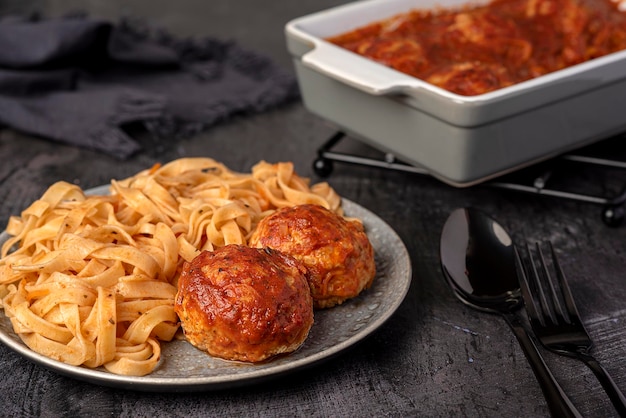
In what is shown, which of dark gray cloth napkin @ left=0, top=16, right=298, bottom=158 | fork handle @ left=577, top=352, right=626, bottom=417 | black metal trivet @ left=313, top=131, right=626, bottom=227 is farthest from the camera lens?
dark gray cloth napkin @ left=0, top=16, right=298, bottom=158

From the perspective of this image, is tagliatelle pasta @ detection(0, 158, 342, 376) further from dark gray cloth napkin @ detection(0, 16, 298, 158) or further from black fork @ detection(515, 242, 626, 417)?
dark gray cloth napkin @ detection(0, 16, 298, 158)

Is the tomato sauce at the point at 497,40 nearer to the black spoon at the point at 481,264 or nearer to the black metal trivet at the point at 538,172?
the black metal trivet at the point at 538,172

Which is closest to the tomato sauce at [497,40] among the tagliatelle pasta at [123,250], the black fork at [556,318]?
the tagliatelle pasta at [123,250]

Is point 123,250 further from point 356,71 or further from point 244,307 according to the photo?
point 356,71

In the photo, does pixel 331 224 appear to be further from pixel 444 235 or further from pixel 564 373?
pixel 564 373

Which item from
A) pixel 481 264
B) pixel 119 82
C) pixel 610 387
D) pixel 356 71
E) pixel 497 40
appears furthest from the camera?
pixel 119 82

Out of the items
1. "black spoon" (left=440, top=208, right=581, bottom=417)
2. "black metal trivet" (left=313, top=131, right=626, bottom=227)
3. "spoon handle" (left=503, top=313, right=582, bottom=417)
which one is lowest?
"black metal trivet" (left=313, top=131, right=626, bottom=227)

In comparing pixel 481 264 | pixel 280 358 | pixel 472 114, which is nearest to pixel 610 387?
pixel 481 264

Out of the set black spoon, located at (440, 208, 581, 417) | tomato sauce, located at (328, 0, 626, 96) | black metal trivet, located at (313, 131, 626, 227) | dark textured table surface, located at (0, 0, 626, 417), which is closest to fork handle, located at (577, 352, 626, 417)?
dark textured table surface, located at (0, 0, 626, 417)
